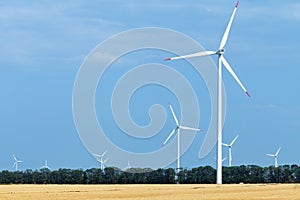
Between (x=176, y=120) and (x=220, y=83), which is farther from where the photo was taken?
(x=176, y=120)

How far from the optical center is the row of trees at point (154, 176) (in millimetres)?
137750

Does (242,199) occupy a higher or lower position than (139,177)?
lower

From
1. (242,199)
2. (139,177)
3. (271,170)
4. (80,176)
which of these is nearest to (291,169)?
(271,170)

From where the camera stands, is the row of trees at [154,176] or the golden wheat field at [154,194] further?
the row of trees at [154,176]

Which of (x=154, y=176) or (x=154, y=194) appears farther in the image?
(x=154, y=176)

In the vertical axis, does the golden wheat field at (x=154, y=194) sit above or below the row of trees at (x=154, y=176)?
below

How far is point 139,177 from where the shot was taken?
141125 millimetres

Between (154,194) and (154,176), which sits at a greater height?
(154,176)

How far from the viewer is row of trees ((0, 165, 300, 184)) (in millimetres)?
137750

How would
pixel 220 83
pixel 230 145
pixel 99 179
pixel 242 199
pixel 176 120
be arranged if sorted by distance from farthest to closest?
pixel 99 179, pixel 230 145, pixel 176 120, pixel 220 83, pixel 242 199

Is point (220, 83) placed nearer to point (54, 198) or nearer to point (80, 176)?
point (54, 198)

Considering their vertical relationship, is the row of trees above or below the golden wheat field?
above

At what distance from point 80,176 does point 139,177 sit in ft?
38.3

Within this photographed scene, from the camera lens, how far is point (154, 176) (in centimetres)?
14125
